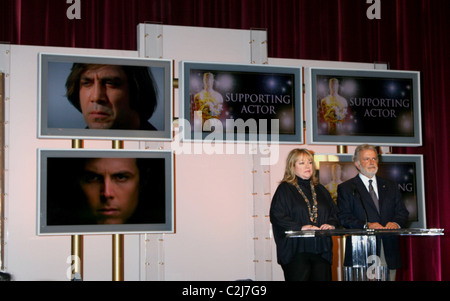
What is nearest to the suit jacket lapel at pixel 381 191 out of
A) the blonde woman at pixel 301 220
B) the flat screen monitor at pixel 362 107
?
the blonde woman at pixel 301 220

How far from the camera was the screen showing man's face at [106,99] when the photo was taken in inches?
193

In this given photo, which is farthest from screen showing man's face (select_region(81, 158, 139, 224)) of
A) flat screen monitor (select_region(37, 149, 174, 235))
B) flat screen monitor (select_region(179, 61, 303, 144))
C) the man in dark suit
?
the man in dark suit

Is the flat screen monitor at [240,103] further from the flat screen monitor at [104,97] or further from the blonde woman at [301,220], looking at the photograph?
the blonde woman at [301,220]

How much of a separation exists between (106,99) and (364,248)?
85.7 inches

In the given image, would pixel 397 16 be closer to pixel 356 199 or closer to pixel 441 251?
pixel 441 251

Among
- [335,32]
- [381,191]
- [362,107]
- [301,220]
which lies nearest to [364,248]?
[301,220]

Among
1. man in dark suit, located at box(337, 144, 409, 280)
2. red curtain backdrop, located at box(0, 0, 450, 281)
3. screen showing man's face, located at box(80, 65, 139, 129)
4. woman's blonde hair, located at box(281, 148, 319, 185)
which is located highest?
red curtain backdrop, located at box(0, 0, 450, 281)

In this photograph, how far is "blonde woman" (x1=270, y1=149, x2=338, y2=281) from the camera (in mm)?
4402

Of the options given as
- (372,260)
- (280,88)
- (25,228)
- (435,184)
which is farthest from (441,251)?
(25,228)

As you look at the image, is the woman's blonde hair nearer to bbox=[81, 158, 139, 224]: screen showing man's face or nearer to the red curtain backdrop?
bbox=[81, 158, 139, 224]: screen showing man's face

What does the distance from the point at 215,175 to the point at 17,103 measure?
1692 mm

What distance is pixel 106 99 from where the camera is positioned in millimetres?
4941

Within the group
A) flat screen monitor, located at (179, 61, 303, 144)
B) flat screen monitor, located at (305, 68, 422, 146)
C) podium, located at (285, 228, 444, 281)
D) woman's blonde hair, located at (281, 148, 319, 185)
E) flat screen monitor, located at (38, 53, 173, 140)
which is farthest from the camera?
flat screen monitor, located at (305, 68, 422, 146)

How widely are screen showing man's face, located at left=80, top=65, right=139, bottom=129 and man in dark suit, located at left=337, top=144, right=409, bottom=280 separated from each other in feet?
5.31
